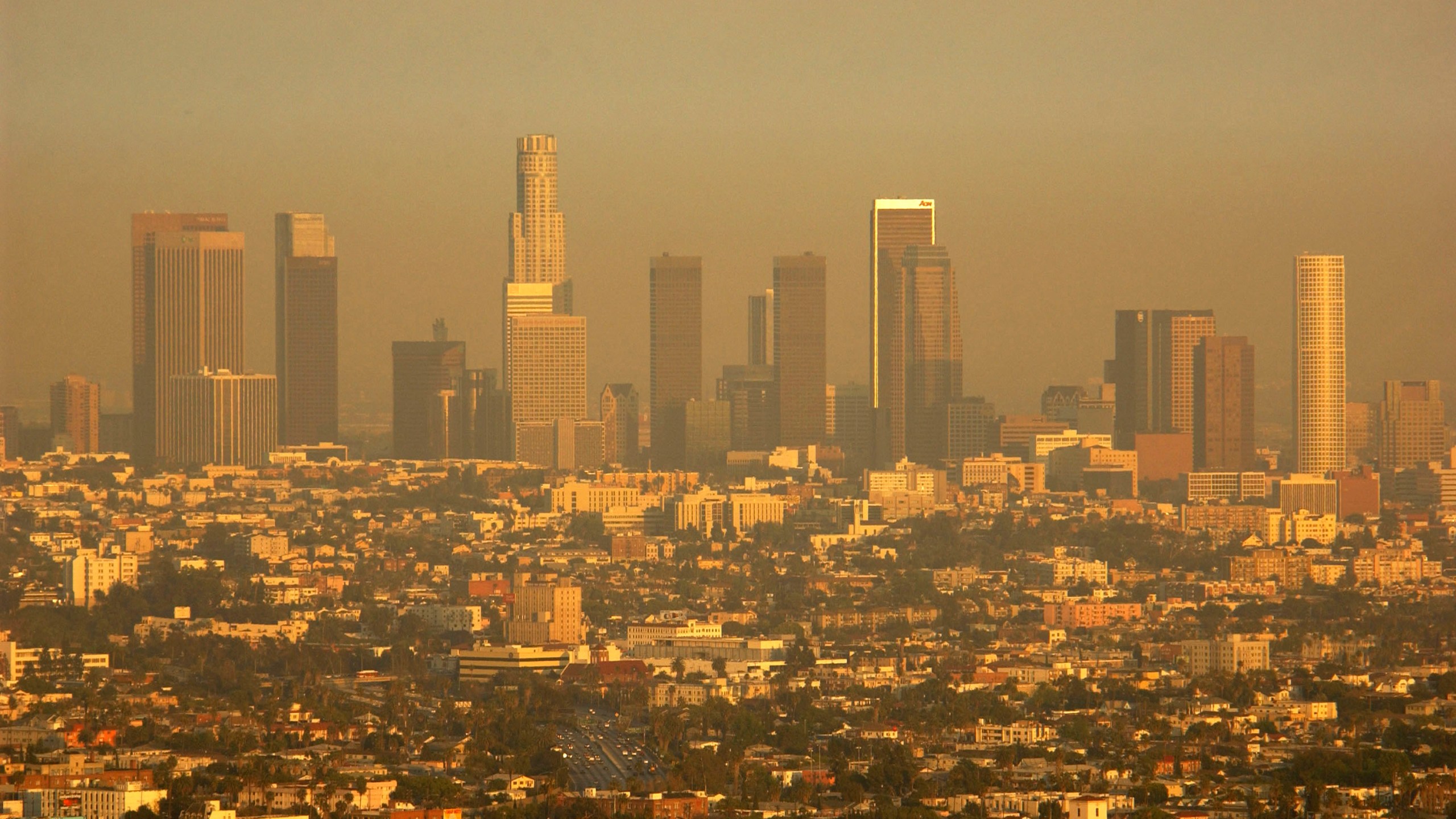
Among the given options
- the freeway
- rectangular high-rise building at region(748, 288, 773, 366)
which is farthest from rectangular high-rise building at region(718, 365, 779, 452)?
the freeway

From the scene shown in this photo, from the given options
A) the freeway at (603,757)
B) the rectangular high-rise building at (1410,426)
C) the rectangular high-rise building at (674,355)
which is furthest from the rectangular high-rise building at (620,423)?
the freeway at (603,757)

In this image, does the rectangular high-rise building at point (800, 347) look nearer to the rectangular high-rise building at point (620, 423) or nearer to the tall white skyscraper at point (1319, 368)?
the rectangular high-rise building at point (620, 423)

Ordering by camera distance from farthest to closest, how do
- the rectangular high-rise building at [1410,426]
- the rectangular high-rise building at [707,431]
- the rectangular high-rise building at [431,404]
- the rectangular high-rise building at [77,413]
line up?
the rectangular high-rise building at [707,431] < the rectangular high-rise building at [431,404] < the rectangular high-rise building at [1410,426] < the rectangular high-rise building at [77,413]

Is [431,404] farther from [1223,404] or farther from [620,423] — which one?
[1223,404]

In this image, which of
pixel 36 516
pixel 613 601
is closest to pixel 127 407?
pixel 36 516

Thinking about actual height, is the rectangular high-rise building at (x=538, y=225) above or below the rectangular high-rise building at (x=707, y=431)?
above

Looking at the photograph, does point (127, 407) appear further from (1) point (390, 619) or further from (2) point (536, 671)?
(2) point (536, 671)
